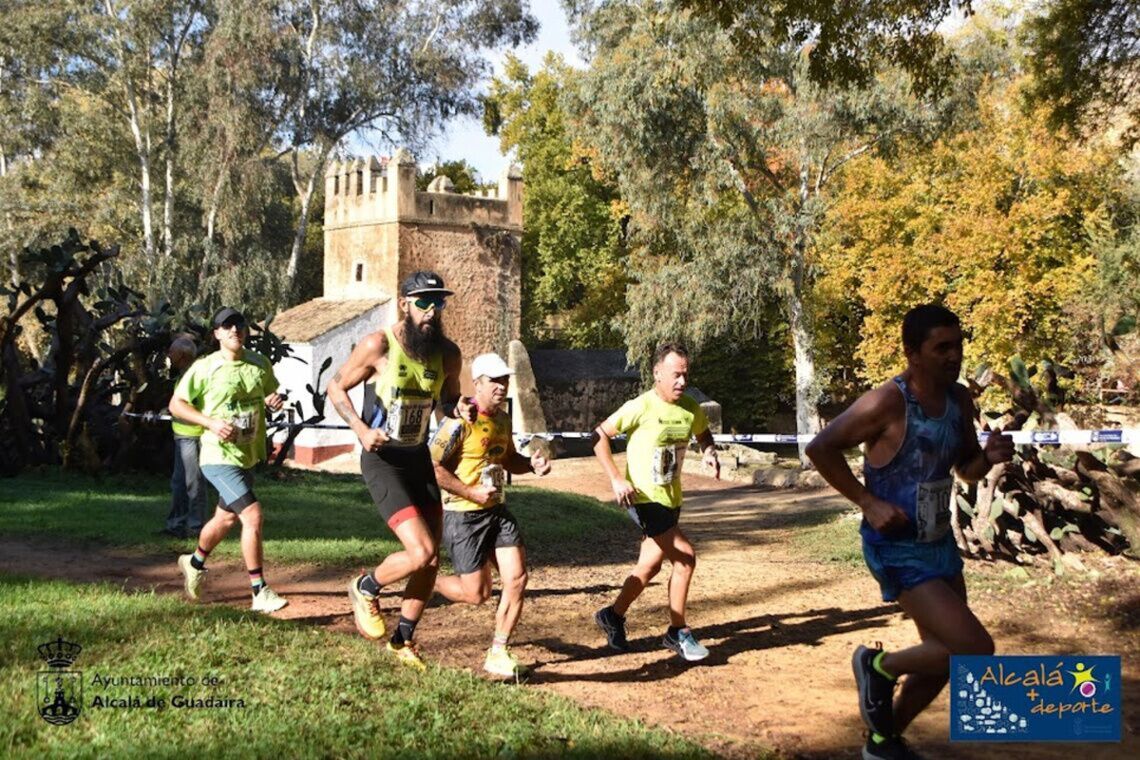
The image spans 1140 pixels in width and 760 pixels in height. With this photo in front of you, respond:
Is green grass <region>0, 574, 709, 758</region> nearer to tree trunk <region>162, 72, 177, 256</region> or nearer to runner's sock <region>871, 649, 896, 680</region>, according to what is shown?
runner's sock <region>871, 649, 896, 680</region>

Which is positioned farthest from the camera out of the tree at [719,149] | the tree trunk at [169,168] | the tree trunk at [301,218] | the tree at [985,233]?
the tree trunk at [301,218]

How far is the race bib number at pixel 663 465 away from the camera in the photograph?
280 inches

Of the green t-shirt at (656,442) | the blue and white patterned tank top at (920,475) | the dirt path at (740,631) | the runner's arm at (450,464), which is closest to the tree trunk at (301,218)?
the dirt path at (740,631)

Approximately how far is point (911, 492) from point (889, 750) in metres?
1.08

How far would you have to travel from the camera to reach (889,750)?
4.87 m

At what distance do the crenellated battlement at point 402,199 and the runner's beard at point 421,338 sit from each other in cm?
2875

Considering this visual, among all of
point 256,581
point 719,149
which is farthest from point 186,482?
point 719,149

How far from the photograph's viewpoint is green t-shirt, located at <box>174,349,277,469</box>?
7.90m

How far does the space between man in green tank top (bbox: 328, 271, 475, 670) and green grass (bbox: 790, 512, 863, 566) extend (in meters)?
5.32

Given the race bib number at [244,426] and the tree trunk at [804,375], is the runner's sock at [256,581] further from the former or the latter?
the tree trunk at [804,375]

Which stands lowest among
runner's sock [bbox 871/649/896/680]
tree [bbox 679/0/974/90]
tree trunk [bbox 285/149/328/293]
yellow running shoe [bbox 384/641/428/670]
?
yellow running shoe [bbox 384/641/428/670]

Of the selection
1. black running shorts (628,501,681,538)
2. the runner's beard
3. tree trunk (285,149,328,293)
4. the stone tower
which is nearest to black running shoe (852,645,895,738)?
black running shorts (628,501,681,538)

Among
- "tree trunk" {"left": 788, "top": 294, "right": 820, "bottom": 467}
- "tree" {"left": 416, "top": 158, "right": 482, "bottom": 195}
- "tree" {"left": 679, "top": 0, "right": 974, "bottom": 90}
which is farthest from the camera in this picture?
"tree" {"left": 416, "top": 158, "right": 482, "bottom": 195}

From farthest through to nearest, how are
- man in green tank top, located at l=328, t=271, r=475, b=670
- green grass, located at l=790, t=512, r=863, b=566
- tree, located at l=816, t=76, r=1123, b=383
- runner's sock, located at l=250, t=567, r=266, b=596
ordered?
tree, located at l=816, t=76, r=1123, b=383 < green grass, located at l=790, t=512, r=863, b=566 < runner's sock, located at l=250, t=567, r=266, b=596 < man in green tank top, located at l=328, t=271, r=475, b=670
